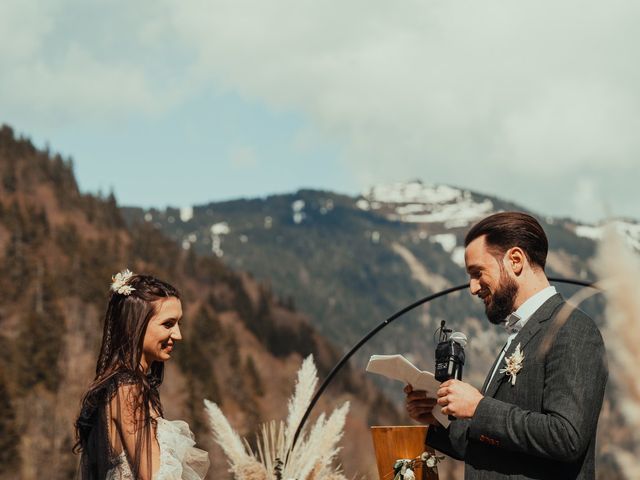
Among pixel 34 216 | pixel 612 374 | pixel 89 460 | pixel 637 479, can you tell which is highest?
pixel 34 216

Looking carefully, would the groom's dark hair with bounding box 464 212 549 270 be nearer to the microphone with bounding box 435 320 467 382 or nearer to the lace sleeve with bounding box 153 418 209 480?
the microphone with bounding box 435 320 467 382

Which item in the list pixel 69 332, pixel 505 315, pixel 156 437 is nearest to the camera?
pixel 505 315

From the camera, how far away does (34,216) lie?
103m

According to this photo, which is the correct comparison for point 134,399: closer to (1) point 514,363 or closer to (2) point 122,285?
(2) point 122,285

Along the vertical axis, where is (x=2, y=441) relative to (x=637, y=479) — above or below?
below

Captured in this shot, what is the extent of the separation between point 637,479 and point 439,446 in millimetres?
2188

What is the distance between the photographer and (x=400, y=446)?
3.27 m

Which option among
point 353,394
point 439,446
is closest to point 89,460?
point 439,446

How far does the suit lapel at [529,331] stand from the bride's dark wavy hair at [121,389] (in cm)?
126

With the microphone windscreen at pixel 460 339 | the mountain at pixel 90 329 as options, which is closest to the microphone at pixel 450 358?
the microphone windscreen at pixel 460 339

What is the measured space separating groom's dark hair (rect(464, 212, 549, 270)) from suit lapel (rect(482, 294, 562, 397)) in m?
0.13

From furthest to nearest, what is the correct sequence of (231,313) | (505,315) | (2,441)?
(231,313), (2,441), (505,315)

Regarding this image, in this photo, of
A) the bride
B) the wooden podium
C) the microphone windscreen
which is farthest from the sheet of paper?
the bride

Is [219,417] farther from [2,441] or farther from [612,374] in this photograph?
[2,441]
